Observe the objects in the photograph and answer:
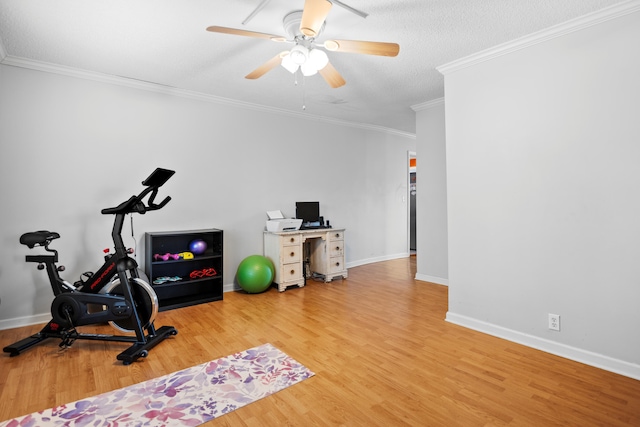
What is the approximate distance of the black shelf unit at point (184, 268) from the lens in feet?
12.0

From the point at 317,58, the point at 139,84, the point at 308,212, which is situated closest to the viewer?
the point at 317,58


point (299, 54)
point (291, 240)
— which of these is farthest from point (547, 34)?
point (291, 240)

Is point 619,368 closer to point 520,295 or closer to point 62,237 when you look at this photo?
point 520,295

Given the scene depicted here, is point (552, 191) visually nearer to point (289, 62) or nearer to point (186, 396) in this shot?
point (289, 62)

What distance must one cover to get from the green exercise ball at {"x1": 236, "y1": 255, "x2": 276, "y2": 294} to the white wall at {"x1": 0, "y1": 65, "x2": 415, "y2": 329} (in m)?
0.29

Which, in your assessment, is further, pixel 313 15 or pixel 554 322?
pixel 554 322

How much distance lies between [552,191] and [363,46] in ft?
6.17

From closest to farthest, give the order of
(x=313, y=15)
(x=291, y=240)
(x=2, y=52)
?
(x=313, y=15) < (x=2, y=52) < (x=291, y=240)

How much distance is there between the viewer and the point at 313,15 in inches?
73.7

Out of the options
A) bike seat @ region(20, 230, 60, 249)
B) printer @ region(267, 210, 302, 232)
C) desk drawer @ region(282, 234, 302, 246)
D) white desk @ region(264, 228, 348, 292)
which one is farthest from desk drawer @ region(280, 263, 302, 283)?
bike seat @ region(20, 230, 60, 249)

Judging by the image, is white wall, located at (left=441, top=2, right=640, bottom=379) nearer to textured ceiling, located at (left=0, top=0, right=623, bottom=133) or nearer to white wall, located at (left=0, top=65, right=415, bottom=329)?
textured ceiling, located at (left=0, top=0, right=623, bottom=133)

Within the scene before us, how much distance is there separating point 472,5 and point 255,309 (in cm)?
342

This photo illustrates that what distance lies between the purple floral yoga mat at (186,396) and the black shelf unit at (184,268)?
5.25ft

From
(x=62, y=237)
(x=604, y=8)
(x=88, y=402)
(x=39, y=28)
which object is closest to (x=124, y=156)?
(x=62, y=237)
